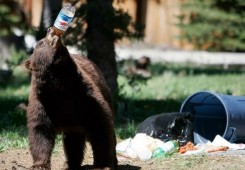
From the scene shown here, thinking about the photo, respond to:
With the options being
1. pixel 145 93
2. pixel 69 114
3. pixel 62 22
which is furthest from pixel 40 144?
pixel 145 93

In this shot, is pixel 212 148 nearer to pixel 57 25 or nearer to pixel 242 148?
pixel 242 148

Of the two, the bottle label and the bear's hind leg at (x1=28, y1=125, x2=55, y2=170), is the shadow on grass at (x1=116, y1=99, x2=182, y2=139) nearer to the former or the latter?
the bear's hind leg at (x1=28, y1=125, x2=55, y2=170)

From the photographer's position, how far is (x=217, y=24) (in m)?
21.5

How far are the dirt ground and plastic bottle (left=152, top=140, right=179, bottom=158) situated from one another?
0.15 meters

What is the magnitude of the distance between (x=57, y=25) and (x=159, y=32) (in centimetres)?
1953

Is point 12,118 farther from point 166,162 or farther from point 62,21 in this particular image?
point 62,21

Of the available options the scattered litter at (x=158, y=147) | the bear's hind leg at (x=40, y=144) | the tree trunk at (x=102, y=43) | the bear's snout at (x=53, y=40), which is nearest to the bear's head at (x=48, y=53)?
the bear's snout at (x=53, y=40)

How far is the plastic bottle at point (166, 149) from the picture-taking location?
24.1 feet

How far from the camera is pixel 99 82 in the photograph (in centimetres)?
670

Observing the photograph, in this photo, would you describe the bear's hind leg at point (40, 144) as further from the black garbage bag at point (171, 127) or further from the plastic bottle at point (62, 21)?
the black garbage bag at point (171, 127)

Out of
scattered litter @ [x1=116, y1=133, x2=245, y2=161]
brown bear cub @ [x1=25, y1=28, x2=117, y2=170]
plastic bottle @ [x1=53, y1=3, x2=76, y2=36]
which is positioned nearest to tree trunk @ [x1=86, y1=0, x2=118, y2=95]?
scattered litter @ [x1=116, y1=133, x2=245, y2=161]

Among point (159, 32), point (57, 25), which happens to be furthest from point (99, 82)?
point (159, 32)

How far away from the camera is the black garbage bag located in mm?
7941

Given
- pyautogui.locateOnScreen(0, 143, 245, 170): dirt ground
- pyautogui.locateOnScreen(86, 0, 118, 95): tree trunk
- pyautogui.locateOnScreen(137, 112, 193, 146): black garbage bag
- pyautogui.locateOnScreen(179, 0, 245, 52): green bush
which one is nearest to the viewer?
pyautogui.locateOnScreen(0, 143, 245, 170): dirt ground
